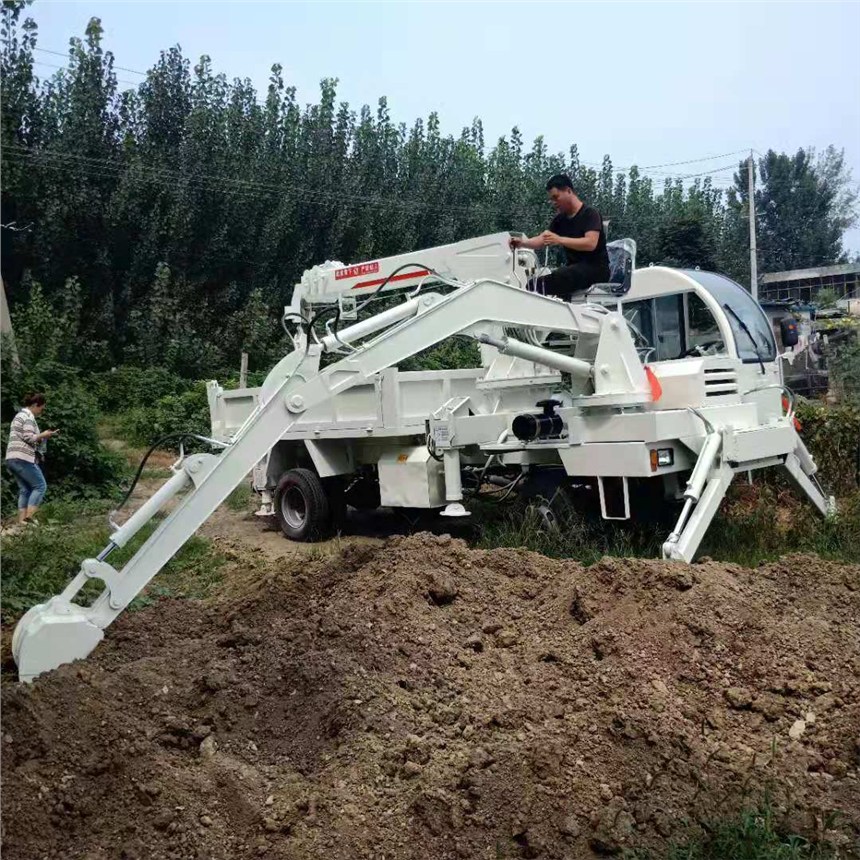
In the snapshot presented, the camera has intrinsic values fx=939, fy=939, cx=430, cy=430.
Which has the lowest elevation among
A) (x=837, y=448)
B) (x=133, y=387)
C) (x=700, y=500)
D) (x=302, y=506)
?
(x=302, y=506)

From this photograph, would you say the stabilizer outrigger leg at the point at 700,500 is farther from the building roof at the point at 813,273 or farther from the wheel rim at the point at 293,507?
the building roof at the point at 813,273

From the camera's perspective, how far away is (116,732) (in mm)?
4152

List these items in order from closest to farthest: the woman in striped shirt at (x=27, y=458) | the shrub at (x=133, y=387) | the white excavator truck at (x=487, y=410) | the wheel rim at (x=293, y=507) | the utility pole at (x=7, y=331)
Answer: the white excavator truck at (x=487, y=410) → the wheel rim at (x=293, y=507) → the woman in striped shirt at (x=27, y=458) → the utility pole at (x=7, y=331) → the shrub at (x=133, y=387)

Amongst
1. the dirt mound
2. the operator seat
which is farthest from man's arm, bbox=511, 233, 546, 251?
the dirt mound

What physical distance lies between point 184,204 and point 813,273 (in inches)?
1232

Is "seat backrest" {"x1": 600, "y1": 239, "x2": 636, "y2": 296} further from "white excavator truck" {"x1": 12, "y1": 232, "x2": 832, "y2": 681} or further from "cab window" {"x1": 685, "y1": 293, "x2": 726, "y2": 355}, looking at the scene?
"cab window" {"x1": 685, "y1": 293, "x2": 726, "y2": 355}

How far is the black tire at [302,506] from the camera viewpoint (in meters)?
9.77

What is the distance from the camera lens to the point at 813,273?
42719mm

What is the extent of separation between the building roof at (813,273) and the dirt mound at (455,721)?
131ft

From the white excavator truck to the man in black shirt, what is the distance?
5.3 inches

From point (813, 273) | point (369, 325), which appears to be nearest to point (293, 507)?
point (369, 325)

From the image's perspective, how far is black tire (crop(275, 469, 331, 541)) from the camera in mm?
9773

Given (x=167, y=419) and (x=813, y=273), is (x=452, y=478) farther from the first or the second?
(x=813, y=273)

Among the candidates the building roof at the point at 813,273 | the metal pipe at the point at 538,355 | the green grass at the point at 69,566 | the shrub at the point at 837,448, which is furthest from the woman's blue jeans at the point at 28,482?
the building roof at the point at 813,273
